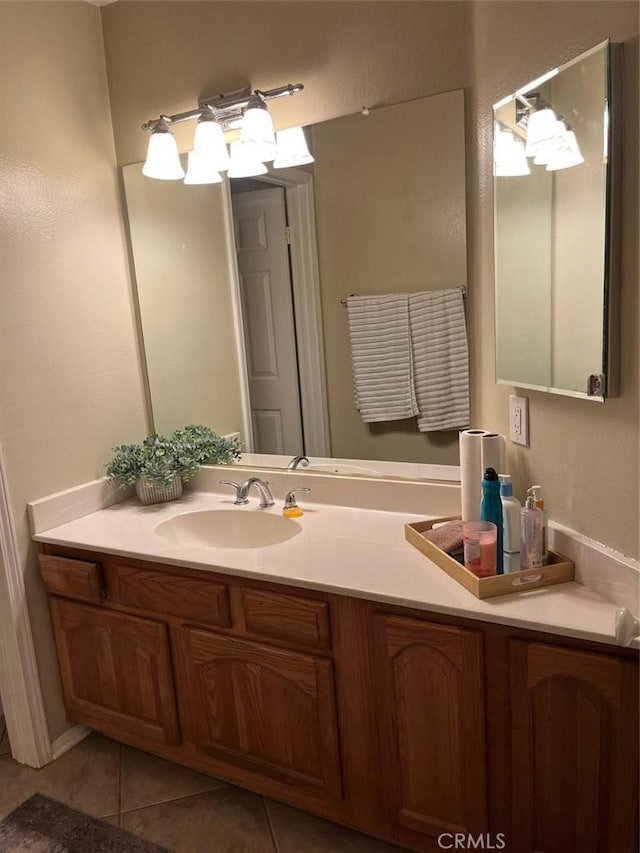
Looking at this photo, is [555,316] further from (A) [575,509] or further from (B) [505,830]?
(B) [505,830]

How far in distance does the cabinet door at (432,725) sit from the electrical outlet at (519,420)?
0.51m

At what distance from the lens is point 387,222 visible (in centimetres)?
188

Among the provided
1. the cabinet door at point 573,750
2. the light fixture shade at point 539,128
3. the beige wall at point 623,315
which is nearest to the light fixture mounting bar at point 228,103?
the beige wall at point 623,315

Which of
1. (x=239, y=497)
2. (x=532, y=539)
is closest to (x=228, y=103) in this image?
(x=239, y=497)

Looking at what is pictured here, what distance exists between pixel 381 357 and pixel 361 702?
0.99 meters

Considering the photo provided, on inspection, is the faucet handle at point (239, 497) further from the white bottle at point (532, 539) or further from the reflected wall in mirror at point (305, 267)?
the white bottle at point (532, 539)

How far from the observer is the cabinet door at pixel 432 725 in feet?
4.67

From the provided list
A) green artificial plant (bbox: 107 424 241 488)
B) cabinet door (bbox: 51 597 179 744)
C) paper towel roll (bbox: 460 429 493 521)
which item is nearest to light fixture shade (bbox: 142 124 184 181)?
green artificial plant (bbox: 107 424 241 488)

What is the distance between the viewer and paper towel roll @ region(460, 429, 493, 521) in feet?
5.37

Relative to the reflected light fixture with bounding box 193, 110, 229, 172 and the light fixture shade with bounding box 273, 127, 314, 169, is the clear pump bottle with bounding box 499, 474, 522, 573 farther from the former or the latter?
the reflected light fixture with bounding box 193, 110, 229, 172

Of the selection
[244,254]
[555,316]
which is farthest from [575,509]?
[244,254]

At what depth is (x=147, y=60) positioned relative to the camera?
221cm

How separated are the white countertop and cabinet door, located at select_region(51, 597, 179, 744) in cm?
24

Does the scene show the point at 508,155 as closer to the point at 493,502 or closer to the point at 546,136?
the point at 546,136
